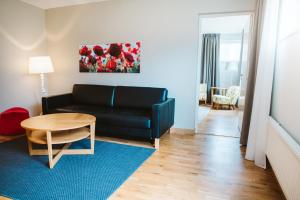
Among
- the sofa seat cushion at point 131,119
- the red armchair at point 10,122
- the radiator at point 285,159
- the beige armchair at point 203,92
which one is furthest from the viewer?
the beige armchair at point 203,92

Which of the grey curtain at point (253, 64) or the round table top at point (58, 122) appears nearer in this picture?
the round table top at point (58, 122)

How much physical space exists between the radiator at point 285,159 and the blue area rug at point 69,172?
1461 millimetres

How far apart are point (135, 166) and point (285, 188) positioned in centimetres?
152

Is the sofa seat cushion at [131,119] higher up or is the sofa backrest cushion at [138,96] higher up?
the sofa backrest cushion at [138,96]

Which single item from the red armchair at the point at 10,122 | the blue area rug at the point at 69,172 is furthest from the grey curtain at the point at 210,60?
the red armchair at the point at 10,122

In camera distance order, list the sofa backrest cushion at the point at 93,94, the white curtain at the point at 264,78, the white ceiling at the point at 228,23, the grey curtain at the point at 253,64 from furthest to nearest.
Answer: the white ceiling at the point at 228,23 → the sofa backrest cushion at the point at 93,94 → the grey curtain at the point at 253,64 → the white curtain at the point at 264,78

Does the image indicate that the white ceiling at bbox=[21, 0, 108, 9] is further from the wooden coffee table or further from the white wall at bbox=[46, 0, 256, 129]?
the wooden coffee table

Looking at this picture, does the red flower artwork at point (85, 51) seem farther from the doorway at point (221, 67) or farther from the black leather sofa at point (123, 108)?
the doorway at point (221, 67)

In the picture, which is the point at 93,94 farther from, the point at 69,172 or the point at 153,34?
the point at 69,172

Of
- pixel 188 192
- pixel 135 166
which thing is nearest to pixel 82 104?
pixel 135 166

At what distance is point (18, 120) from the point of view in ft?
11.7

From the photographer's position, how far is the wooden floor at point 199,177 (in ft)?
6.50

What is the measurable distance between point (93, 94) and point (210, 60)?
15.3ft

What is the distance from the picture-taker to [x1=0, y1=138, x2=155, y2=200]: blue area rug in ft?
6.46
